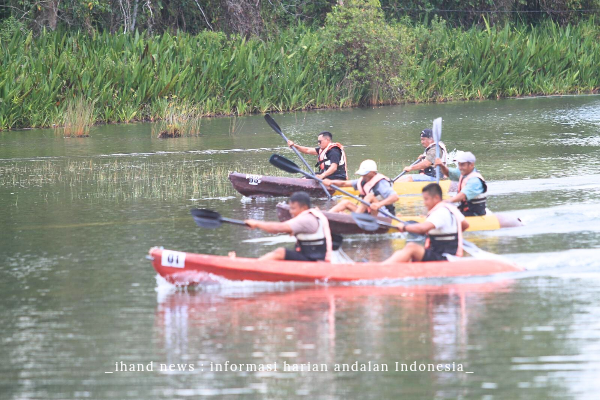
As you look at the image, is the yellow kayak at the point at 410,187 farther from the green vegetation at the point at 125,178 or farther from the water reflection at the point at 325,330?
the water reflection at the point at 325,330

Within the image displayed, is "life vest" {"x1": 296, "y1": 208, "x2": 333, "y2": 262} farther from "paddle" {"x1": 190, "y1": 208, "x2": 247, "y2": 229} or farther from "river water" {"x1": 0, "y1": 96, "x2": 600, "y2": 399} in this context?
"paddle" {"x1": 190, "y1": 208, "x2": 247, "y2": 229}

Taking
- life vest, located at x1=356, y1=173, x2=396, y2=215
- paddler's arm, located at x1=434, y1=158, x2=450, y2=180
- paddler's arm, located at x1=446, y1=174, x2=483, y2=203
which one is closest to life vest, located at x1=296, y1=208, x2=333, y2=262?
life vest, located at x1=356, y1=173, x2=396, y2=215

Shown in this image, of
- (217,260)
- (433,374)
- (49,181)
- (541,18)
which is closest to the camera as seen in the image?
(433,374)

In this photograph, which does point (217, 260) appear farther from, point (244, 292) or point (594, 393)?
point (594, 393)

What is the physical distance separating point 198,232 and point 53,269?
2.43 metres

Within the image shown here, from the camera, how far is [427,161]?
1442 cm

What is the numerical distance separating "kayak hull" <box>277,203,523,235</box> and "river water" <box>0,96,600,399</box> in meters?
0.13

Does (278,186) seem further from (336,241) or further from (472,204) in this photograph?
(336,241)

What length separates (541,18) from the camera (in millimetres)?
41875

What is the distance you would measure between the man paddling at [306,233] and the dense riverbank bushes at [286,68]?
16859 mm

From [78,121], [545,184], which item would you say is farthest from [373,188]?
[78,121]

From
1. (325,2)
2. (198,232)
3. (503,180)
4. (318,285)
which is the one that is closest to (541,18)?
(325,2)

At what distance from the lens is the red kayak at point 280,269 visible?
8945mm

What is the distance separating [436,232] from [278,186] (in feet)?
18.7
